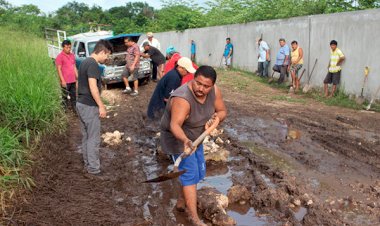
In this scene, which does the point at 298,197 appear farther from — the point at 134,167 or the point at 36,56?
the point at 36,56

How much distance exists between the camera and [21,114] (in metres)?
5.69

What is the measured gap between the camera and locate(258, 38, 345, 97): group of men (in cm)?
1038

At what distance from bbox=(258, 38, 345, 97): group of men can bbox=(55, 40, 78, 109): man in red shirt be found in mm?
6670

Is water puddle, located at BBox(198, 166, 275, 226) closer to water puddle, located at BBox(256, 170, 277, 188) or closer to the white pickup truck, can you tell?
water puddle, located at BBox(256, 170, 277, 188)

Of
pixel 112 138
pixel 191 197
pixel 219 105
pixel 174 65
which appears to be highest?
pixel 174 65

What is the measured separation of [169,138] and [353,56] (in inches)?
312

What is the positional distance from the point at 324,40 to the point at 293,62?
1185 millimetres

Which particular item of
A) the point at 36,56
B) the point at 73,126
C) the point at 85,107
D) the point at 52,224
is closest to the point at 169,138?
Result: the point at 52,224

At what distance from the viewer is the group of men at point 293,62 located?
408 inches

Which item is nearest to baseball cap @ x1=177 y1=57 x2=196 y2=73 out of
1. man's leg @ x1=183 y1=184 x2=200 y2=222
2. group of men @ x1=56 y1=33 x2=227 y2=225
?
group of men @ x1=56 y1=33 x2=227 y2=225

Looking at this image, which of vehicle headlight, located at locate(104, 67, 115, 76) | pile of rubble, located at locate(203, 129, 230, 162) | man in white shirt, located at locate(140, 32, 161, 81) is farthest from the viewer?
man in white shirt, located at locate(140, 32, 161, 81)

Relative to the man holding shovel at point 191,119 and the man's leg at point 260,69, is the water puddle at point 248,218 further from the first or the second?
the man's leg at point 260,69

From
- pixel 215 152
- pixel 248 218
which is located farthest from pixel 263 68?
pixel 248 218

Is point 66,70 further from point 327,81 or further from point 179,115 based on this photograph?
point 327,81
